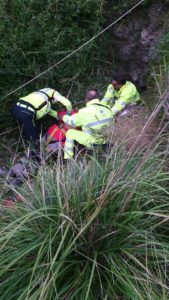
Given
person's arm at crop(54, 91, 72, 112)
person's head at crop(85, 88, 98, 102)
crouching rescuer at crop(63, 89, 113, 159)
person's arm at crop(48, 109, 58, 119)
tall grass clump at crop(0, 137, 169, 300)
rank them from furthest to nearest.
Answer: person's arm at crop(48, 109, 58, 119) < person's head at crop(85, 88, 98, 102) < person's arm at crop(54, 91, 72, 112) < crouching rescuer at crop(63, 89, 113, 159) < tall grass clump at crop(0, 137, 169, 300)

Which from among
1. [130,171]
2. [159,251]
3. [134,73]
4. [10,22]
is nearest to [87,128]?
[134,73]

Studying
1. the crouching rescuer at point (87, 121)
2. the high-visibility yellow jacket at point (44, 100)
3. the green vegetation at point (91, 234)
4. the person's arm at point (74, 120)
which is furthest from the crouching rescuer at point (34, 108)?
the green vegetation at point (91, 234)

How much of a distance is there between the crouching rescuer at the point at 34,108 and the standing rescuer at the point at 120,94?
525 millimetres

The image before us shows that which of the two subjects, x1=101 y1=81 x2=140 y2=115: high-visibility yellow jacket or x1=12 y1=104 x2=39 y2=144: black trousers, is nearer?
x1=12 y1=104 x2=39 y2=144: black trousers

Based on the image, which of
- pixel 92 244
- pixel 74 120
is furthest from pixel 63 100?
pixel 92 244

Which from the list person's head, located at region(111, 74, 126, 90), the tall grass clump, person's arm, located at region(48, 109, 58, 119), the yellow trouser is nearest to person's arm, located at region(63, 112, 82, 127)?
the yellow trouser

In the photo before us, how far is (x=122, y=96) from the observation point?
5.22m

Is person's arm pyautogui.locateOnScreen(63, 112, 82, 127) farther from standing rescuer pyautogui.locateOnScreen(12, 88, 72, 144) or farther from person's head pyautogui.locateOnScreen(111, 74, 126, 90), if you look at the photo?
person's head pyautogui.locateOnScreen(111, 74, 126, 90)

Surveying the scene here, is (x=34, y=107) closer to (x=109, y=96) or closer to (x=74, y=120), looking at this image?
(x=74, y=120)

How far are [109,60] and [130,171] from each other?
331 centimetres

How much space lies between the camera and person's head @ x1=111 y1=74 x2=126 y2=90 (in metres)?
5.32

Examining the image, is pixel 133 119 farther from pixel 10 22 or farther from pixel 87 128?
pixel 10 22

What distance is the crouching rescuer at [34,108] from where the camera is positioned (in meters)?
5.01

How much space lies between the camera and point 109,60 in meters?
5.69
